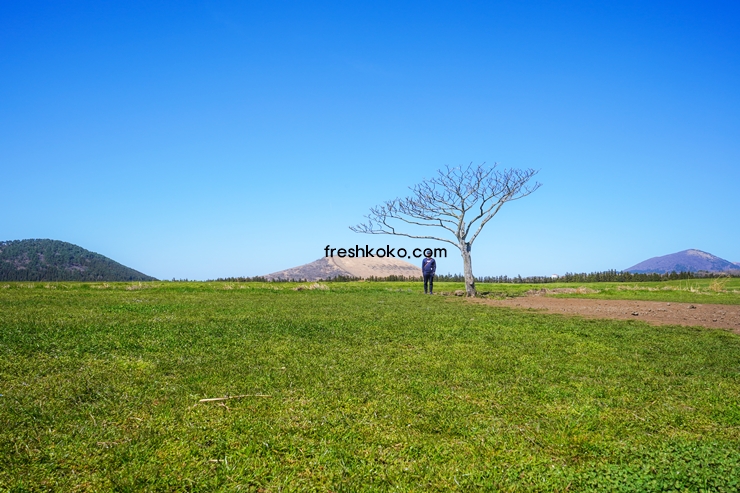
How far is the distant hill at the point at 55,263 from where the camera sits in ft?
280

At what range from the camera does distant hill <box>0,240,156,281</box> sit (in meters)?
85.4

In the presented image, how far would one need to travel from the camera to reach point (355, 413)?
5.32 m

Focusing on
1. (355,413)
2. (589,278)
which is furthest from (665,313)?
(589,278)

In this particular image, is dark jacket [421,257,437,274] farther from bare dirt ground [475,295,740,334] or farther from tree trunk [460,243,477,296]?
bare dirt ground [475,295,740,334]

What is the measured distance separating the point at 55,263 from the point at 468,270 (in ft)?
291

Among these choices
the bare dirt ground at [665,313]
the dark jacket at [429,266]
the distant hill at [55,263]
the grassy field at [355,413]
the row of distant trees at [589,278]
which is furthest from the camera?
the distant hill at [55,263]

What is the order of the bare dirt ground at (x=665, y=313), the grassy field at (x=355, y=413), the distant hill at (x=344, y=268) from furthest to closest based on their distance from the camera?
the distant hill at (x=344, y=268)
the bare dirt ground at (x=665, y=313)
the grassy field at (x=355, y=413)

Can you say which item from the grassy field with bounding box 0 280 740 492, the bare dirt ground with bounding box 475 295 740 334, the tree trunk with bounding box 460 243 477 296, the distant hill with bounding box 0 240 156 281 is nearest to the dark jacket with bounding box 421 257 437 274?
the tree trunk with bounding box 460 243 477 296

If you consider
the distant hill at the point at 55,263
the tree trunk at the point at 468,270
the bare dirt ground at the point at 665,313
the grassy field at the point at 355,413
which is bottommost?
the grassy field at the point at 355,413

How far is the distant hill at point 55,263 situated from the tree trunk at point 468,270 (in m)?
69.4

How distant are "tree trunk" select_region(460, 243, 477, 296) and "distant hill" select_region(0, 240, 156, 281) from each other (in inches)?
2732

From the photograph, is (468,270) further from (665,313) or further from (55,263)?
(55,263)

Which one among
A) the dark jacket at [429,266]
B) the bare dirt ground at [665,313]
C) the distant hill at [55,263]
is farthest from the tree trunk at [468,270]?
the distant hill at [55,263]

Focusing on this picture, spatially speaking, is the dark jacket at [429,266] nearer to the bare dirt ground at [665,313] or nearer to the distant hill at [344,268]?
the bare dirt ground at [665,313]
